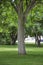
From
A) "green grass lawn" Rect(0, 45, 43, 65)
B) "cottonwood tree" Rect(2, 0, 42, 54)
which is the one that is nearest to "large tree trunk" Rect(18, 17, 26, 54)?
"cottonwood tree" Rect(2, 0, 42, 54)

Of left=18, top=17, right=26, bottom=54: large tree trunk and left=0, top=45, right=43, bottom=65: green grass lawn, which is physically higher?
left=18, top=17, right=26, bottom=54: large tree trunk

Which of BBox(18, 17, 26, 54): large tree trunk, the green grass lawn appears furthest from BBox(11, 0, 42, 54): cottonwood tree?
the green grass lawn

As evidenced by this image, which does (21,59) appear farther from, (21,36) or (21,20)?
(21,20)

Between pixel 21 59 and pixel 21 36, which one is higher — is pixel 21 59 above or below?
below

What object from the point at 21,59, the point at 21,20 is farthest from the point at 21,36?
the point at 21,59

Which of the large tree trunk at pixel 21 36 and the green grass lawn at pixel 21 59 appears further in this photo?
the large tree trunk at pixel 21 36

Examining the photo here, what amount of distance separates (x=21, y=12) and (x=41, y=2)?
1.95 m

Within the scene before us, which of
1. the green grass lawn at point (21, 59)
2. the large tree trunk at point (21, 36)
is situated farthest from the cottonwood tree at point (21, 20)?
the green grass lawn at point (21, 59)

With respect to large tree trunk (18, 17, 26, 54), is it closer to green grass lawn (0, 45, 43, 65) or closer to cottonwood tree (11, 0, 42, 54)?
cottonwood tree (11, 0, 42, 54)

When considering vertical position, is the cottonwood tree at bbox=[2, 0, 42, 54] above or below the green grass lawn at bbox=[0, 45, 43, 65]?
above

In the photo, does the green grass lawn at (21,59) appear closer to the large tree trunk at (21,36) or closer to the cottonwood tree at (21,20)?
the large tree trunk at (21,36)

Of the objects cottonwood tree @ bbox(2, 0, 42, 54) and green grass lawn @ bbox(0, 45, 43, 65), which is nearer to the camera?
green grass lawn @ bbox(0, 45, 43, 65)

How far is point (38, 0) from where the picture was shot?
71.2 ft

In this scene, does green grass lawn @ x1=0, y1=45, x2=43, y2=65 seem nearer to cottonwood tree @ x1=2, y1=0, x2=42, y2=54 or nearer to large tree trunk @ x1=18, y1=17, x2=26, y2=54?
large tree trunk @ x1=18, y1=17, x2=26, y2=54
